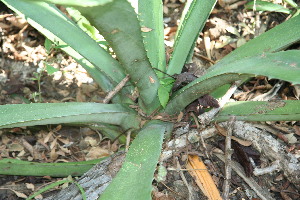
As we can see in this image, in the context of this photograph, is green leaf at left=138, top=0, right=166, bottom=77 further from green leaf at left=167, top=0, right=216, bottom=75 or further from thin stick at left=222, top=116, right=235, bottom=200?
thin stick at left=222, top=116, right=235, bottom=200

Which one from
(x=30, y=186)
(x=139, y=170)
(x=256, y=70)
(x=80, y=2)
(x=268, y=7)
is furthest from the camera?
(x=268, y=7)

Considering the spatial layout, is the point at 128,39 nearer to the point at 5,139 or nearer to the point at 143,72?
the point at 143,72

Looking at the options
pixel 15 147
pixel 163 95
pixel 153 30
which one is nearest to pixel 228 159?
pixel 163 95

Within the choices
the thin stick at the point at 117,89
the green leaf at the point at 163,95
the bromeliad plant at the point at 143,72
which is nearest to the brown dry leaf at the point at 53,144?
the bromeliad plant at the point at 143,72

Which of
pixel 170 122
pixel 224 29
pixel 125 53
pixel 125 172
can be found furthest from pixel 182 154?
pixel 224 29

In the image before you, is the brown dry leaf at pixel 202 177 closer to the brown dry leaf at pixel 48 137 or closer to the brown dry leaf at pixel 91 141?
the brown dry leaf at pixel 91 141

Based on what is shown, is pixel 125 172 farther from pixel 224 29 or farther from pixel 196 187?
pixel 224 29
